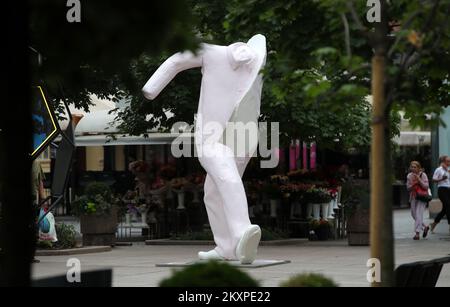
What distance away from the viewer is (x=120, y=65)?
223 inches

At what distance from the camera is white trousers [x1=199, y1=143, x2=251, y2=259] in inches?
599

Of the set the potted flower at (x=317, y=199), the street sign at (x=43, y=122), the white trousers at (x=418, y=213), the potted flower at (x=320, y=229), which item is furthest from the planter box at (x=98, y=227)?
the white trousers at (x=418, y=213)

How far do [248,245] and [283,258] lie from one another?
2.63 metres

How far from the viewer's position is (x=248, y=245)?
15.0m

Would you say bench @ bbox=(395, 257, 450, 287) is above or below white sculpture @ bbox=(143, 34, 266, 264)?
below

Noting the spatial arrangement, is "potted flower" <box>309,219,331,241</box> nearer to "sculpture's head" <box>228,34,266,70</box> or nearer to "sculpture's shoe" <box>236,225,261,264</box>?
"sculpture's head" <box>228,34,266,70</box>

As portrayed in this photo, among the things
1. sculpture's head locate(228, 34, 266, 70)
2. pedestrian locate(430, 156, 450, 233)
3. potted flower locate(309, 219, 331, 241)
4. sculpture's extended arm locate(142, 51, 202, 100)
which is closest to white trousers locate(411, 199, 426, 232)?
pedestrian locate(430, 156, 450, 233)

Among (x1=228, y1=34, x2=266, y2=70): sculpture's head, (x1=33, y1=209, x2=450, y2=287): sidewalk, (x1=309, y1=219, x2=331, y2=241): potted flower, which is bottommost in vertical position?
(x1=33, y1=209, x2=450, y2=287): sidewalk

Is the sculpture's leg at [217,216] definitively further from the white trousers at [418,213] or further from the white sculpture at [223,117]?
the white trousers at [418,213]

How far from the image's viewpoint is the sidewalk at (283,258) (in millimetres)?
13914

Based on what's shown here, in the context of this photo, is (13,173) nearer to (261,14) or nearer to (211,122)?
(261,14)

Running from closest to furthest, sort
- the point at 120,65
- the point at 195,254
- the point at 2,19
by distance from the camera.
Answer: the point at 120,65, the point at 2,19, the point at 195,254
